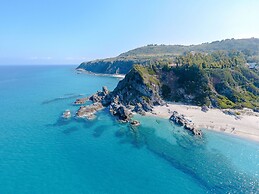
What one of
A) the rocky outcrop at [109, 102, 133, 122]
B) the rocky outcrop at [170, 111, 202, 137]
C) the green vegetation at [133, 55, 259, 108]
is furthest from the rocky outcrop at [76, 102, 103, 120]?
the rocky outcrop at [170, 111, 202, 137]

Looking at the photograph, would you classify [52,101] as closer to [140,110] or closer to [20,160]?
[140,110]

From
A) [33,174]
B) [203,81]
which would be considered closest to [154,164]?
[33,174]

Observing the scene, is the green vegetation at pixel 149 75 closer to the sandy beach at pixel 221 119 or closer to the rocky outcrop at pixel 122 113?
the sandy beach at pixel 221 119

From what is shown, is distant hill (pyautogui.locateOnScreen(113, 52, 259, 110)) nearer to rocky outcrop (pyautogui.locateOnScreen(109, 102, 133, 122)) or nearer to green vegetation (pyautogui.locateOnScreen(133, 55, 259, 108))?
green vegetation (pyautogui.locateOnScreen(133, 55, 259, 108))

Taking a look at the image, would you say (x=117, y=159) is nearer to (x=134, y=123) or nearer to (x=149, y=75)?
(x=134, y=123)

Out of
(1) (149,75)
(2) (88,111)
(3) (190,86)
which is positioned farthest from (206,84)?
(2) (88,111)

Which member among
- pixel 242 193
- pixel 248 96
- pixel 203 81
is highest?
pixel 203 81

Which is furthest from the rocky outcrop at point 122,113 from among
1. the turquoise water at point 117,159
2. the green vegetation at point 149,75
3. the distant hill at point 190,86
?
the green vegetation at point 149,75
